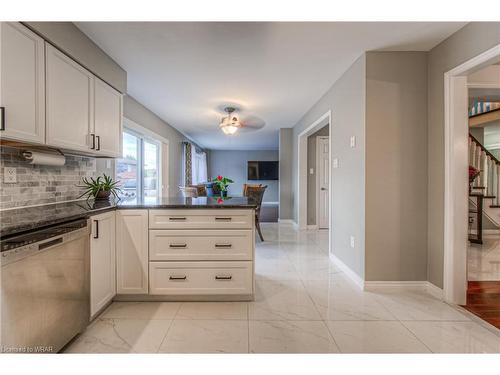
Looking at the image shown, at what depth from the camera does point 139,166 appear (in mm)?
4898

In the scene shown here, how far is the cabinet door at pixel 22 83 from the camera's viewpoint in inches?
59.4

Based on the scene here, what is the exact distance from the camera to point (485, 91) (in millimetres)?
2750

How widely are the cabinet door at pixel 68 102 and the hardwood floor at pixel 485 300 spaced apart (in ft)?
11.8

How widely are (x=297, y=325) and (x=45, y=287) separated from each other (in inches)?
64.8

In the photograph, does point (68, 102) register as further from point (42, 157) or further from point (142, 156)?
point (142, 156)

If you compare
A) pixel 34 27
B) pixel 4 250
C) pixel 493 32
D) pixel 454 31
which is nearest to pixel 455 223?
pixel 493 32

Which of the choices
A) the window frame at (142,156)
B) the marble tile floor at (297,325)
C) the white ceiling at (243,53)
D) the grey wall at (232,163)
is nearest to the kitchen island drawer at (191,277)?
the marble tile floor at (297,325)

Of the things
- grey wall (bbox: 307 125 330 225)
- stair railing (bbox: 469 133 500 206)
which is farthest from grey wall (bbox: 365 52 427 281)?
stair railing (bbox: 469 133 500 206)

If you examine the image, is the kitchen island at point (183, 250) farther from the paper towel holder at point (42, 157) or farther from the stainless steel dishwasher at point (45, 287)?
the paper towel holder at point (42, 157)

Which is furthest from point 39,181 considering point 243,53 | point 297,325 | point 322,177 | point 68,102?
point 322,177

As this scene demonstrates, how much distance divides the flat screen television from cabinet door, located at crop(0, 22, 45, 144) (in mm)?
9680

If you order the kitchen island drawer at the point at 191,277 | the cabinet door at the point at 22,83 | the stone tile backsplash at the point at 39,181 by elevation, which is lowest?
the kitchen island drawer at the point at 191,277

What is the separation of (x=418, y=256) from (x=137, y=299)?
9.03 feet

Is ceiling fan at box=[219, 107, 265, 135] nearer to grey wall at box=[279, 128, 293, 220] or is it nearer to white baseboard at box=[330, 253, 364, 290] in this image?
grey wall at box=[279, 128, 293, 220]
